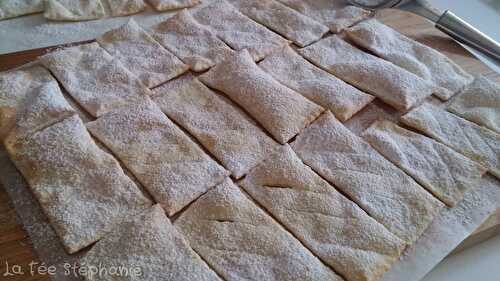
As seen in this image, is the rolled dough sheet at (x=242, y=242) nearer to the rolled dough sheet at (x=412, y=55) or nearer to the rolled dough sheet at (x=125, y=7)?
the rolled dough sheet at (x=412, y=55)

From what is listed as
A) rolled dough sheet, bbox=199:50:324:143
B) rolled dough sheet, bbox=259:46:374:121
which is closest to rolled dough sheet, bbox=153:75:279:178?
rolled dough sheet, bbox=199:50:324:143

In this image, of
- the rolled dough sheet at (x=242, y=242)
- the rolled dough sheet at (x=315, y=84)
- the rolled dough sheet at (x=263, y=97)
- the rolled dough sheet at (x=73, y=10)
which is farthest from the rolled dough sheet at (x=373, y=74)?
the rolled dough sheet at (x=73, y=10)

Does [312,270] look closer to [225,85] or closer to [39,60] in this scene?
[225,85]

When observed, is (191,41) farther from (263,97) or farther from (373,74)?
(373,74)

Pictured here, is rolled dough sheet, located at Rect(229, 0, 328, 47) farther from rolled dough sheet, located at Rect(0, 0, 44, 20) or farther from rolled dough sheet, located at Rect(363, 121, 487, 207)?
rolled dough sheet, located at Rect(0, 0, 44, 20)

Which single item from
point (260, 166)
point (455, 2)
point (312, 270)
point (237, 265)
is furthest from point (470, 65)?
point (237, 265)

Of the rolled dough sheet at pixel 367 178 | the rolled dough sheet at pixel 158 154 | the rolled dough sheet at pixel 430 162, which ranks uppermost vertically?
the rolled dough sheet at pixel 430 162
